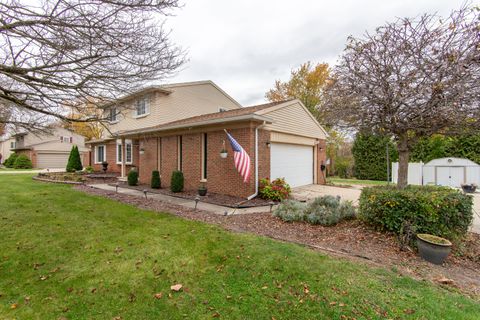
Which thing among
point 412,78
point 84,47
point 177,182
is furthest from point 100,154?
point 412,78

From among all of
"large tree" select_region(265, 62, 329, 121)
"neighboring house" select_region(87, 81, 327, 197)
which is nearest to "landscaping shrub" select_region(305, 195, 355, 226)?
"neighboring house" select_region(87, 81, 327, 197)

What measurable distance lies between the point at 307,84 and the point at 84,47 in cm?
2097

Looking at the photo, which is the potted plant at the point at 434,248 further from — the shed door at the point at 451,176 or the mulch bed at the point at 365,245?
the shed door at the point at 451,176

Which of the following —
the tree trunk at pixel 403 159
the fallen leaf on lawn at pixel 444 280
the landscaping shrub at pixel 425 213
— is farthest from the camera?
the tree trunk at pixel 403 159

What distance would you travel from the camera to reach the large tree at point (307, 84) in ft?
70.7

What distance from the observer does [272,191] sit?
8.62 metres

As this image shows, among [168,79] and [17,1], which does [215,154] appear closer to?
[168,79]

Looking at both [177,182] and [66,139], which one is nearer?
[177,182]

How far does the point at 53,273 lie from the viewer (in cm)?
344

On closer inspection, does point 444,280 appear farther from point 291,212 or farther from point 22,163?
point 22,163

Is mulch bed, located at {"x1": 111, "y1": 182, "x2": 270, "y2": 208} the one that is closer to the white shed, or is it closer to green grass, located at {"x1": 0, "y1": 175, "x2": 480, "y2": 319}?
green grass, located at {"x1": 0, "y1": 175, "x2": 480, "y2": 319}

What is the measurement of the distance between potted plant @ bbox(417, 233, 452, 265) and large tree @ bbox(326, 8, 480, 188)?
207 cm

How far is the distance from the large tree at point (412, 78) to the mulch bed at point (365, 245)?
6.14 ft

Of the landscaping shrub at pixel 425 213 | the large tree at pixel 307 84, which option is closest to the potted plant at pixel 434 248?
the landscaping shrub at pixel 425 213
